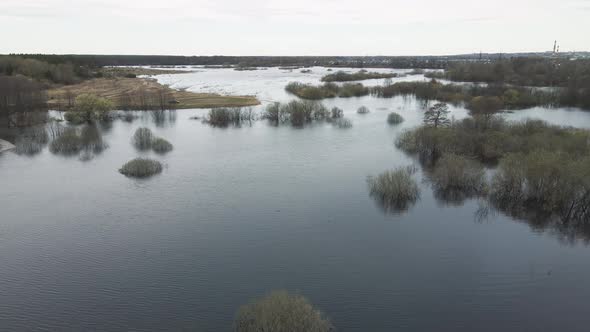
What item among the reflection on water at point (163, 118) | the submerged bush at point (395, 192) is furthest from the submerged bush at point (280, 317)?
the reflection on water at point (163, 118)

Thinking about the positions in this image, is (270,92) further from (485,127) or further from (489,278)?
(489,278)

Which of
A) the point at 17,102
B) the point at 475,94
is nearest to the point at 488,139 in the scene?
the point at 475,94

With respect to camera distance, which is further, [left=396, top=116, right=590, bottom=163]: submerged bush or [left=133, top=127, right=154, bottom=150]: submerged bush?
[left=133, top=127, right=154, bottom=150]: submerged bush

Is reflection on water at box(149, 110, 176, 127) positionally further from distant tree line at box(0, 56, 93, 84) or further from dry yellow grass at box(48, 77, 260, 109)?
distant tree line at box(0, 56, 93, 84)

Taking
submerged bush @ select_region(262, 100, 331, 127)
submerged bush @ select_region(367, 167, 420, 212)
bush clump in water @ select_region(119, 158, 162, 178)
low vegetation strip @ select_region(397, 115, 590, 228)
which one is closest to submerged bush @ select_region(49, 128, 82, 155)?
bush clump in water @ select_region(119, 158, 162, 178)

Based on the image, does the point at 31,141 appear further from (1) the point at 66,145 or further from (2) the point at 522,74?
(2) the point at 522,74
